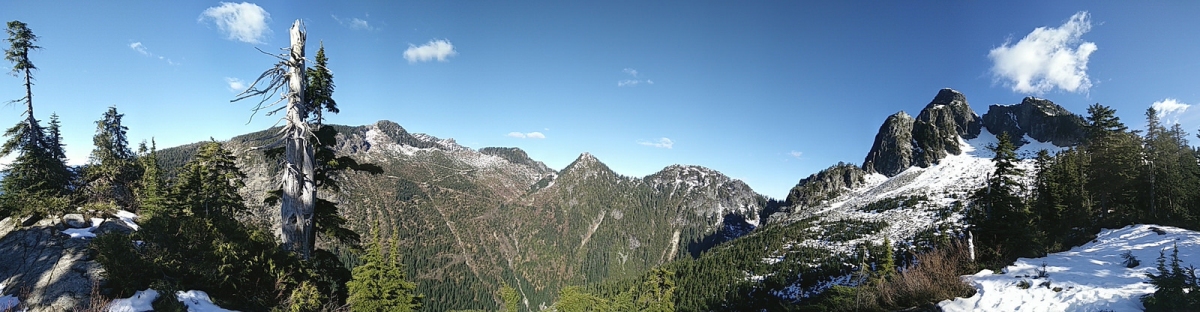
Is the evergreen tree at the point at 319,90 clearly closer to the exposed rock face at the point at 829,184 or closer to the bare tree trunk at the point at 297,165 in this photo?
the bare tree trunk at the point at 297,165

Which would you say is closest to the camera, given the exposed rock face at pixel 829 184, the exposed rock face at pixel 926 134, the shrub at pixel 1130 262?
the shrub at pixel 1130 262

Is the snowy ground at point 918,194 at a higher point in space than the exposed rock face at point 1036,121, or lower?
lower

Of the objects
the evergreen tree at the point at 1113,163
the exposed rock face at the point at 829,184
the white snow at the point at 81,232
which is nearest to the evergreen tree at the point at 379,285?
the white snow at the point at 81,232

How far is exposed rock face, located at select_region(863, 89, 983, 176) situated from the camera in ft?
484

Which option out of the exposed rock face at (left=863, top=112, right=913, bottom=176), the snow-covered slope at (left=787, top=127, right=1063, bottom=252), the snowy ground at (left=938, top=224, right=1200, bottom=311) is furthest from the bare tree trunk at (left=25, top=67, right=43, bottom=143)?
the exposed rock face at (left=863, top=112, right=913, bottom=176)

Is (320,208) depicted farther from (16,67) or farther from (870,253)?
(870,253)

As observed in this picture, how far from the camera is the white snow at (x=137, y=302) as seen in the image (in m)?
6.96

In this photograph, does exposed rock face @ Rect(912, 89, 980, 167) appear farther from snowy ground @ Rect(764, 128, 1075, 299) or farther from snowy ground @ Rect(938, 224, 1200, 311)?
snowy ground @ Rect(938, 224, 1200, 311)

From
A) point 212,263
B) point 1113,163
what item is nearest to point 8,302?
point 212,263

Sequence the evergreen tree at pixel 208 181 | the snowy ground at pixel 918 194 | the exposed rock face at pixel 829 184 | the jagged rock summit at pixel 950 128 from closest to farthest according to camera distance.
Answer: the evergreen tree at pixel 208 181, the snowy ground at pixel 918 194, the jagged rock summit at pixel 950 128, the exposed rock face at pixel 829 184

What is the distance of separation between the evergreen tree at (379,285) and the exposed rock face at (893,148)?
18151 cm

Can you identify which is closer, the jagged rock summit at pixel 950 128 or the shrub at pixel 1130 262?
the shrub at pixel 1130 262

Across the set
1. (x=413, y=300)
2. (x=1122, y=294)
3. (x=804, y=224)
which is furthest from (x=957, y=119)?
(x=413, y=300)

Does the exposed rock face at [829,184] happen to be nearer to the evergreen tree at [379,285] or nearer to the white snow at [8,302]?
the evergreen tree at [379,285]
